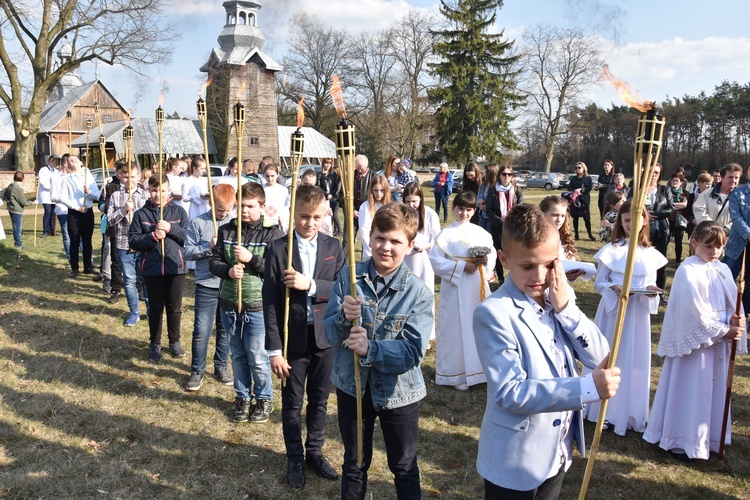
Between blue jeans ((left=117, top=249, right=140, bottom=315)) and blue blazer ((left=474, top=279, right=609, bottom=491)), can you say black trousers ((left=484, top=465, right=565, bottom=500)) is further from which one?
blue jeans ((left=117, top=249, right=140, bottom=315))

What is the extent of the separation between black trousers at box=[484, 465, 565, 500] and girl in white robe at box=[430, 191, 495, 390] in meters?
3.41

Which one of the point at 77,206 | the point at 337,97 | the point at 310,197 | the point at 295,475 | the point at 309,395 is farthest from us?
the point at 77,206

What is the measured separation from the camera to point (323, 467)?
14.7 ft

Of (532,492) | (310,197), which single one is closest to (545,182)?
(310,197)

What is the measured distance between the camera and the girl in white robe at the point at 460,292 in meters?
6.20

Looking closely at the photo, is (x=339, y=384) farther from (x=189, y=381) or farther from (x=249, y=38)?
(x=249, y=38)

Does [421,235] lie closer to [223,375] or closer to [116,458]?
[223,375]

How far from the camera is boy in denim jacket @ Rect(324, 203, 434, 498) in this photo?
10.8ft

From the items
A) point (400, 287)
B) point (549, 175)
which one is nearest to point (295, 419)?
point (400, 287)

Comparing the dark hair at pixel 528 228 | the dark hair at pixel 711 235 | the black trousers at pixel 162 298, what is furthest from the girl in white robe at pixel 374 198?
the dark hair at pixel 528 228

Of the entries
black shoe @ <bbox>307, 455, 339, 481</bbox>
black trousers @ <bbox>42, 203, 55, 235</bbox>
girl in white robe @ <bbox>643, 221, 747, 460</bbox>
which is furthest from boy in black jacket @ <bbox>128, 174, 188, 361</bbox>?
black trousers @ <bbox>42, 203, 55, 235</bbox>

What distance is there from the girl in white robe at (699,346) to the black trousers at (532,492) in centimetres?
255

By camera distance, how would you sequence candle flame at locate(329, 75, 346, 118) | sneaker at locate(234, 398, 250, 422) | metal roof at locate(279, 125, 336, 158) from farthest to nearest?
metal roof at locate(279, 125, 336, 158), sneaker at locate(234, 398, 250, 422), candle flame at locate(329, 75, 346, 118)

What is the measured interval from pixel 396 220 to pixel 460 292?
122 inches
